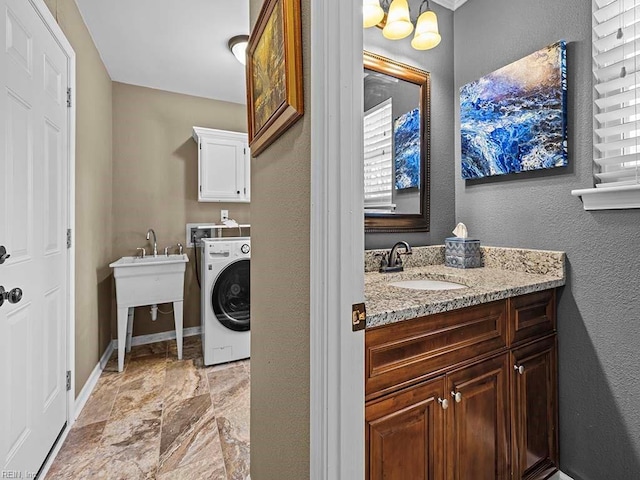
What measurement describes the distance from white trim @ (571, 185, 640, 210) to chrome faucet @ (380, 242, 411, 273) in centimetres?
78

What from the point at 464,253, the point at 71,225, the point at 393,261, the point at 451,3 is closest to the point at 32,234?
the point at 71,225

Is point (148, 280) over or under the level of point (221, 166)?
under

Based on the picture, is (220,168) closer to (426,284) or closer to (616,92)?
(426,284)

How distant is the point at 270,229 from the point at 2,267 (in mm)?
1046

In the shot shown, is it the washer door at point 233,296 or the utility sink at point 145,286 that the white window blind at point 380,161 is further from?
the utility sink at point 145,286

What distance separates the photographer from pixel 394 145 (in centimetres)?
180

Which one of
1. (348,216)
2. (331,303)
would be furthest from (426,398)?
(348,216)

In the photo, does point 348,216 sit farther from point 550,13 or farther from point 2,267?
point 550,13

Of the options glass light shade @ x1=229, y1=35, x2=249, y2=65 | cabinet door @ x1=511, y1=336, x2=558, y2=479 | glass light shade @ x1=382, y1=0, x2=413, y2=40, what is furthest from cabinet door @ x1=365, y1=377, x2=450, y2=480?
glass light shade @ x1=229, y1=35, x2=249, y2=65

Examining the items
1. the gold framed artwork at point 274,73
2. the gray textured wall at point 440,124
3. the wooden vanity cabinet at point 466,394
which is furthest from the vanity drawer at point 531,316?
the gold framed artwork at point 274,73

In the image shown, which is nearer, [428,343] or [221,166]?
[428,343]

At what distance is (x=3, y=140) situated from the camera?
1218 mm

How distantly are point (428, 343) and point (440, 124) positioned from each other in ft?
4.69

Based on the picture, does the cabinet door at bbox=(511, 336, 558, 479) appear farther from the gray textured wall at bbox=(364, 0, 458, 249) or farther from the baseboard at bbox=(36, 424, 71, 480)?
the baseboard at bbox=(36, 424, 71, 480)
